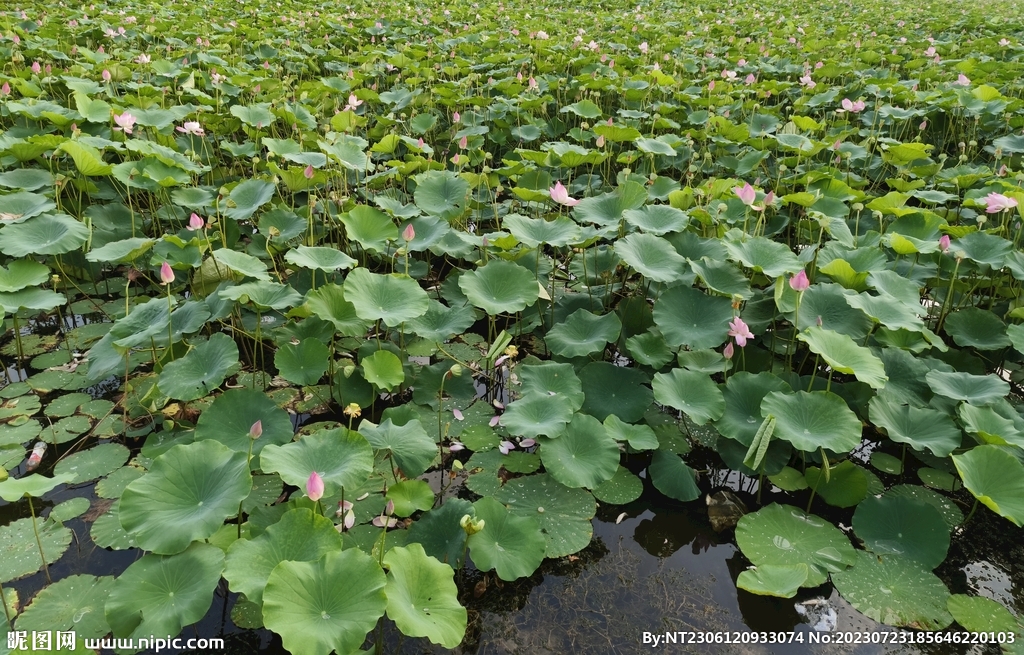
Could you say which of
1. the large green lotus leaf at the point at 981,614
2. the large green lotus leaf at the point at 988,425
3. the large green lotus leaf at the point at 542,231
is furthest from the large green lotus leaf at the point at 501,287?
the large green lotus leaf at the point at 981,614

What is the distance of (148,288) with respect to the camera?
2.91 m

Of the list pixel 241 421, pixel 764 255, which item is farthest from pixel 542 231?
pixel 241 421

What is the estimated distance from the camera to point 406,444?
1812 millimetres

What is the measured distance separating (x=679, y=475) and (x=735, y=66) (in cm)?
492

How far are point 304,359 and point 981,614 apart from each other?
2.09 meters

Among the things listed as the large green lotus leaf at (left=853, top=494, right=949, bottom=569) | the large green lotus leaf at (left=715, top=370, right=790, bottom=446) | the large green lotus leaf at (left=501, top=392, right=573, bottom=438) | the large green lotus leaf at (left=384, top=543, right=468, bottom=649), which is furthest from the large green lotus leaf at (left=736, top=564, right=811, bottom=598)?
the large green lotus leaf at (left=384, top=543, right=468, bottom=649)

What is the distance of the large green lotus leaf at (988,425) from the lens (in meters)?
1.79

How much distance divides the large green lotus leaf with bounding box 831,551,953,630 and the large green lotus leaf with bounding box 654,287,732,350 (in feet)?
2.64

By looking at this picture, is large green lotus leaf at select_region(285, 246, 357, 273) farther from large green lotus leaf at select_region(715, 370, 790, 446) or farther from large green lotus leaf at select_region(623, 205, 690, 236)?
large green lotus leaf at select_region(715, 370, 790, 446)

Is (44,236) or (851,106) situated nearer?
(44,236)

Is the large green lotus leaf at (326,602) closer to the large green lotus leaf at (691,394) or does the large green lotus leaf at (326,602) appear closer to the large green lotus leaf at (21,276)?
the large green lotus leaf at (691,394)

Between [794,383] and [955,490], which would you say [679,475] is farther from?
[955,490]

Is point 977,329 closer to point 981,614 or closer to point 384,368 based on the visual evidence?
point 981,614

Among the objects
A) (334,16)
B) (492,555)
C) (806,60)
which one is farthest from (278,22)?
(492,555)
